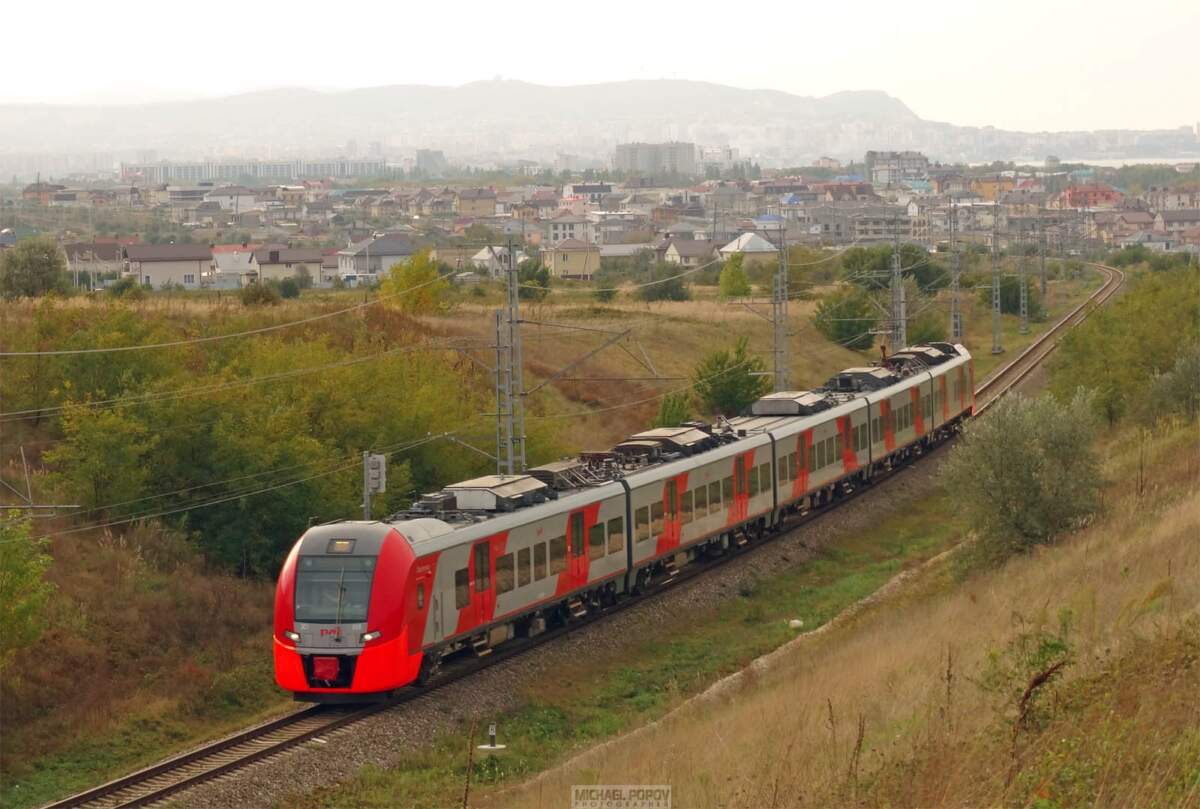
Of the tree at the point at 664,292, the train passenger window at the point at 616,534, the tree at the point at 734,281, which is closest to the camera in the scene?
the train passenger window at the point at 616,534

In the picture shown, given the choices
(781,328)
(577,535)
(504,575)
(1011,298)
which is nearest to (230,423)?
(577,535)

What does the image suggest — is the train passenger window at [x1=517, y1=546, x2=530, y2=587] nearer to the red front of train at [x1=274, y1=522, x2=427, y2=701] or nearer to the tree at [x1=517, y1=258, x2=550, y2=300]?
the red front of train at [x1=274, y1=522, x2=427, y2=701]

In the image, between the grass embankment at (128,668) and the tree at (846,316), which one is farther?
the tree at (846,316)

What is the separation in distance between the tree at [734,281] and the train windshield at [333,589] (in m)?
69.3

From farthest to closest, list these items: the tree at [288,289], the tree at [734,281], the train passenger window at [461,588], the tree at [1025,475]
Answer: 1. the tree at [734,281]
2. the tree at [288,289]
3. the tree at [1025,475]
4. the train passenger window at [461,588]

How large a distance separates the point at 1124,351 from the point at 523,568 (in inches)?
Result: 1174

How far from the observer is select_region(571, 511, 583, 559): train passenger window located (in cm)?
2511

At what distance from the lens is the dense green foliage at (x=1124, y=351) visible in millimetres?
47375

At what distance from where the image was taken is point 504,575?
23.1 metres

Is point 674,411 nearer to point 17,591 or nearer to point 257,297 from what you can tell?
point 257,297

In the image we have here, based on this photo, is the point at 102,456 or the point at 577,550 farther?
the point at 102,456

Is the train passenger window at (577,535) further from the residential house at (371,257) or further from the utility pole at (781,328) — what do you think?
the residential house at (371,257)

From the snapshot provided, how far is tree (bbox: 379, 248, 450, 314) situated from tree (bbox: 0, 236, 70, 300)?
39.1 ft

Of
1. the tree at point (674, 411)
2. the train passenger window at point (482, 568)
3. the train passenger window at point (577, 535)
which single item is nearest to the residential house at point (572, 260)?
the tree at point (674, 411)
